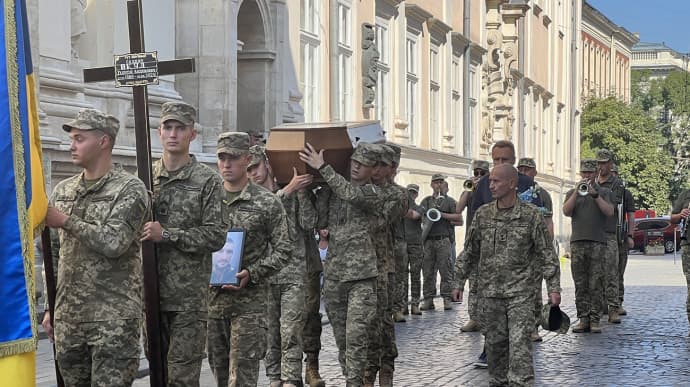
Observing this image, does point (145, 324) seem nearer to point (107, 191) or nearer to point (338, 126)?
point (107, 191)

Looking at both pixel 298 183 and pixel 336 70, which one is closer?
pixel 298 183

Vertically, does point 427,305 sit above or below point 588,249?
below

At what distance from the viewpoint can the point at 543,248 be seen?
10.3 metres

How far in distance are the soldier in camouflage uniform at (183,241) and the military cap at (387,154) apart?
2831 millimetres

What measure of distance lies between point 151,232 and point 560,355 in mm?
7180

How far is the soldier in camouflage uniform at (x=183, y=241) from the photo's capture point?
761 centimetres

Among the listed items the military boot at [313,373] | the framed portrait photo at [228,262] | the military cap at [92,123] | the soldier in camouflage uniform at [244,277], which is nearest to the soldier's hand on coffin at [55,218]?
the military cap at [92,123]

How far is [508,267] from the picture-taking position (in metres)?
10.3

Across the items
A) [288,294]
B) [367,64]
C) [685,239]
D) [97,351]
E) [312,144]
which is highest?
[367,64]

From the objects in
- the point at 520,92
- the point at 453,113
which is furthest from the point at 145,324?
the point at 520,92

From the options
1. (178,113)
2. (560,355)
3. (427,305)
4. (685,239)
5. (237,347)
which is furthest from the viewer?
(427,305)

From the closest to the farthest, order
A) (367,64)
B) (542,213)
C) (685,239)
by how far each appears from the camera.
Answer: (542,213) → (685,239) → (367,64)

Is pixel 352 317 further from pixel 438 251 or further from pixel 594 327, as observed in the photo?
pixel 438 251

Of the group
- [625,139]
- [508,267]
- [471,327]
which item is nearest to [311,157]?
[508,267]
